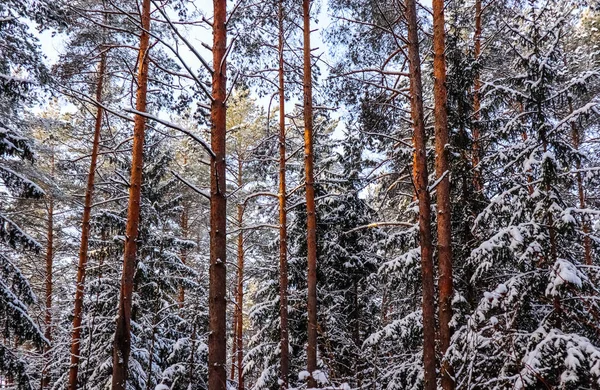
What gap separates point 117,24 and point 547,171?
9585 mm

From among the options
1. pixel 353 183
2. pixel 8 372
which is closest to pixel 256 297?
pixel 353 183

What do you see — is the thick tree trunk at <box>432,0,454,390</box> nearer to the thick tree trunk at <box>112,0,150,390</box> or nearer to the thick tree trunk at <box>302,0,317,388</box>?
the thick tree trunk at <box>302,0,317,388</box>

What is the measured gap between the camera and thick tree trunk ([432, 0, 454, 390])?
6.27 metres

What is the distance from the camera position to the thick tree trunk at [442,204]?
20.6 ft

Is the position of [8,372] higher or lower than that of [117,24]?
lower

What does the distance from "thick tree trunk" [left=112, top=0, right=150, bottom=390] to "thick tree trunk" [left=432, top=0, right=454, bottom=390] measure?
498cm

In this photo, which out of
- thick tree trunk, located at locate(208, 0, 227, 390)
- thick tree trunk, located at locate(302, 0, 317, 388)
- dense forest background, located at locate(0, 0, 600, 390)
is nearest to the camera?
thick tree trunk, located at locate(208, 0, 227, 390)

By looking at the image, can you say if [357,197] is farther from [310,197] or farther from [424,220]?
[424,220]

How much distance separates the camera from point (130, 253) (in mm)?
7492

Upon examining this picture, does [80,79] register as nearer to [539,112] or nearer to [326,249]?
[326,249]

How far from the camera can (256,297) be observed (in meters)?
13.6

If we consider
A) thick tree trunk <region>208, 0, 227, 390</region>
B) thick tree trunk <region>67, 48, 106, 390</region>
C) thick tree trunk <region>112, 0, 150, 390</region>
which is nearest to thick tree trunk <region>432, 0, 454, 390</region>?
thick tree trunk <region>208, 0, 227, 390</region>

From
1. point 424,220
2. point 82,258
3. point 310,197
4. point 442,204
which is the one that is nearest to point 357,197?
point 310,197

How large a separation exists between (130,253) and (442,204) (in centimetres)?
574
